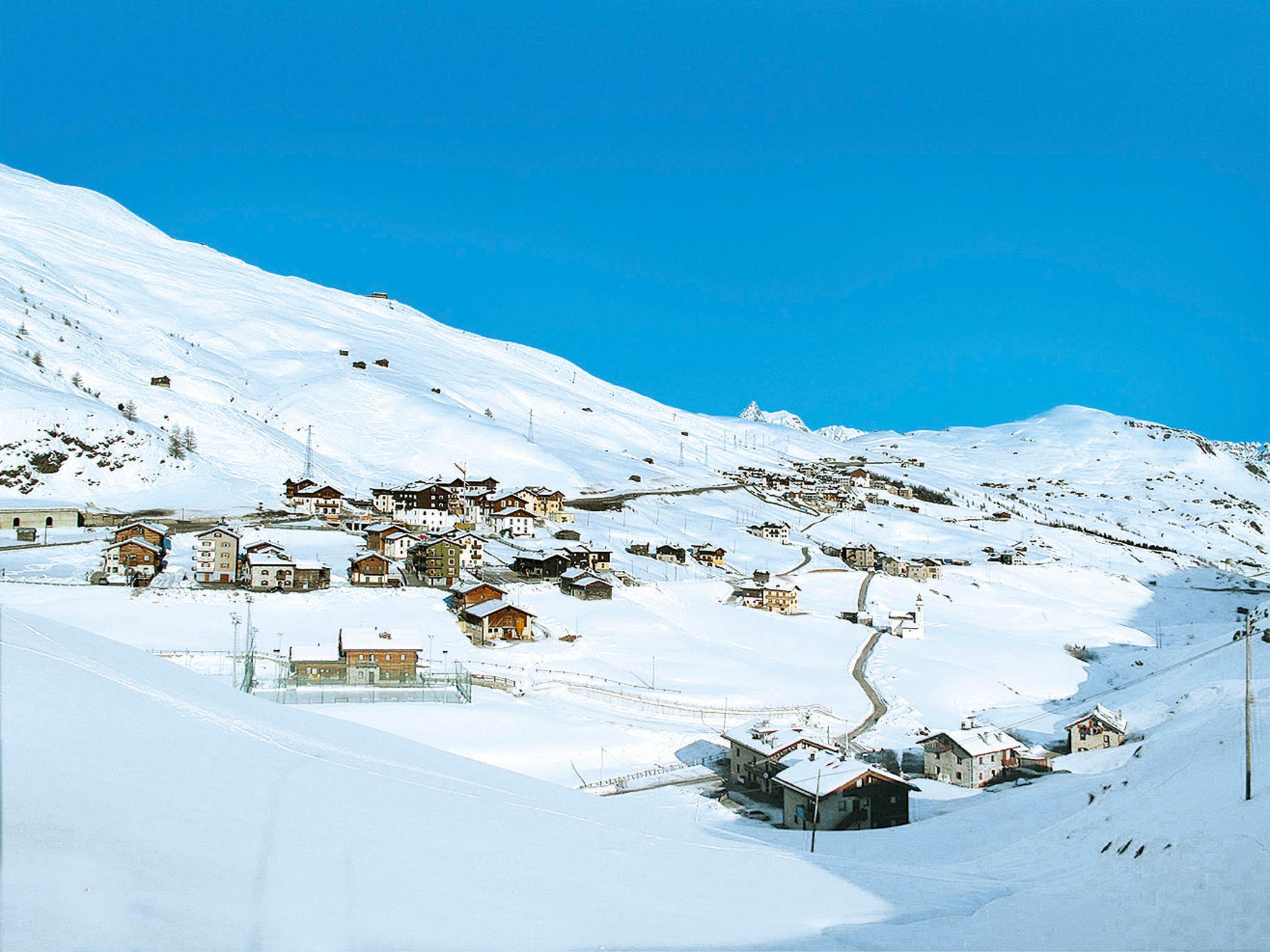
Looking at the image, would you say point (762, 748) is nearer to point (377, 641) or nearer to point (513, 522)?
point (377, 641)

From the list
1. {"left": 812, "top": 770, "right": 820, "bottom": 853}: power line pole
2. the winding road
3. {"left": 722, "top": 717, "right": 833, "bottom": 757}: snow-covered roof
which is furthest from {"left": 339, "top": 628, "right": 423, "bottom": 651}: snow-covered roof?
the winding road

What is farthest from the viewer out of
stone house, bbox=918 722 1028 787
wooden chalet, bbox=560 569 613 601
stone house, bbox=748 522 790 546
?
stone house, bbox=748 522 790 546

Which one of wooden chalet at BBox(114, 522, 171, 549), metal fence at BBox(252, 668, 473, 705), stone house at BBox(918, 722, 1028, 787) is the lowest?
stone house at BBox(918, 722, 1028, 787)

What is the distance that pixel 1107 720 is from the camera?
34.3m

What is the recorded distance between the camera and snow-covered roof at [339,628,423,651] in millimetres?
35094

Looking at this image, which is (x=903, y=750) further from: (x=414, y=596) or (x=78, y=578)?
(x=78, y=578)

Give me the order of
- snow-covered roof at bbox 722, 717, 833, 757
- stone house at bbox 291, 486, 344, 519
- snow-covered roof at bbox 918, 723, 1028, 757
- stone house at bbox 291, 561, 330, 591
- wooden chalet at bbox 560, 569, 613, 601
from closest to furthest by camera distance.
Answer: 1. snow-covered roof at bbox 722, 717, 833, 757
2. snow-covered roof at bbox 918, 723, 1028, 757
3. stone house at bbox 291, 561, 330, 591
4. wooden chalet at bbox 560, 569, 613, 601
5. stone house at bbox 291, 486, 344, 519

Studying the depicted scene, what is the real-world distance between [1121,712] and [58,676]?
134 feet

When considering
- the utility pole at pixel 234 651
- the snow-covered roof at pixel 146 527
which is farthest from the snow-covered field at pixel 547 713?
the snow-covered roof at pixel 146 527

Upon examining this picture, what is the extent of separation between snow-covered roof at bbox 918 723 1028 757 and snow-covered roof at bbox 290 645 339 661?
23125mm

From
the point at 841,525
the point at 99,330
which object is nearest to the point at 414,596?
the point at 841,525

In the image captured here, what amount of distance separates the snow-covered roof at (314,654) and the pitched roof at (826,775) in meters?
18.0

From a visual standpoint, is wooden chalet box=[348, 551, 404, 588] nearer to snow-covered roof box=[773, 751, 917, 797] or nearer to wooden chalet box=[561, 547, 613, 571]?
wooden chalet box=[561, 547, 613, 571]

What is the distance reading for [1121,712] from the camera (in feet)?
124
